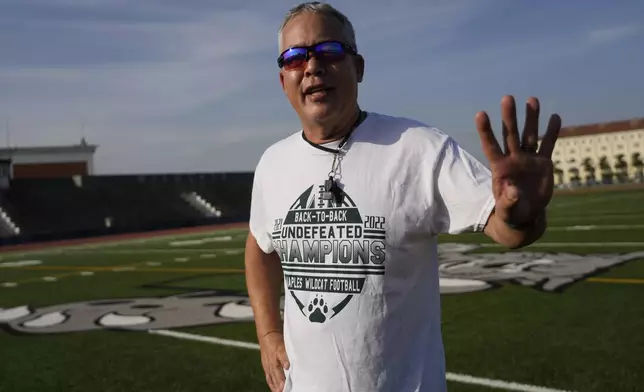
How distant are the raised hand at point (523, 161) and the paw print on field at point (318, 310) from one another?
2.24 ft

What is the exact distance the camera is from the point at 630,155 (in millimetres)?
118938

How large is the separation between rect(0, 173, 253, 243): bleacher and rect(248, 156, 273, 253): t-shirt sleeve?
28217 mm

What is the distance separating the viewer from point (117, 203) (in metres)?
40.4

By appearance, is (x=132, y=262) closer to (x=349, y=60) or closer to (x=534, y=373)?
(x=534, y=373)

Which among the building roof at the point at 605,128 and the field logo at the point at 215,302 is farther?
the building roof at the point at 605,128

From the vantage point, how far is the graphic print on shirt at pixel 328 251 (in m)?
1.90

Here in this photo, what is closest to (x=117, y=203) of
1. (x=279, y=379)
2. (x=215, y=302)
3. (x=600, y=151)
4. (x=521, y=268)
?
(x=215, y=302)

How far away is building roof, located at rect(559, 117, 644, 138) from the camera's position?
11906 centimetres

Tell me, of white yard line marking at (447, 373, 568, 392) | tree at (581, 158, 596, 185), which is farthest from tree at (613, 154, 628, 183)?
white yard line marking at (447, 373, 568, 392)

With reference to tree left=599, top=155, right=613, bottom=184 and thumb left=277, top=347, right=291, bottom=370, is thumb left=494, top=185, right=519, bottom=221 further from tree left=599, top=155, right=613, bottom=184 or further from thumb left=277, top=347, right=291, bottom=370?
tree left=599, top=155, right=613, bottom=184

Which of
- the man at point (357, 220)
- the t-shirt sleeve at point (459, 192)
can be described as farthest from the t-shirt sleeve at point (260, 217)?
the t-shirt sleeve at point (459, 192)

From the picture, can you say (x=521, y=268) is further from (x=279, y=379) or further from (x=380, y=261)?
(x=380, y=261)

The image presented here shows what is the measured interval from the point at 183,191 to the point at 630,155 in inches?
3918

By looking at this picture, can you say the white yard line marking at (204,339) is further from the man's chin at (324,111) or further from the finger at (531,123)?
the finger at (531,123)
